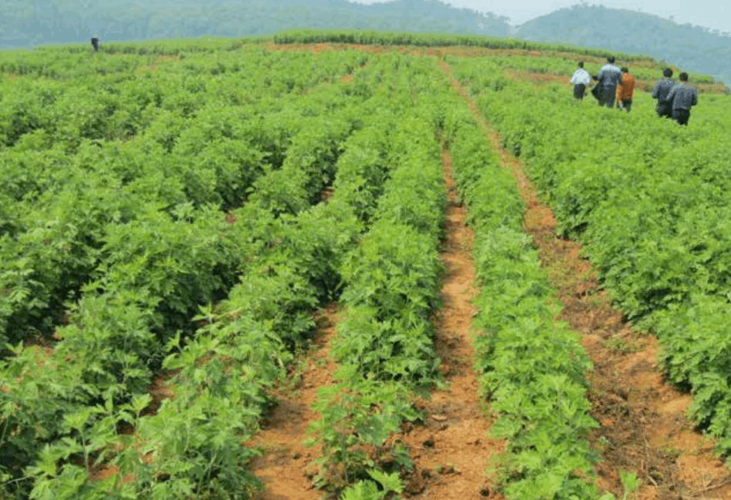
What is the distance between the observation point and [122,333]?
6668 mm

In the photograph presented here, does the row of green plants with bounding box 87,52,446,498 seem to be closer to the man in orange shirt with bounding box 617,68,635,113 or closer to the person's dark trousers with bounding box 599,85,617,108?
the man in orange shirt with bounding box 617,68,635,113

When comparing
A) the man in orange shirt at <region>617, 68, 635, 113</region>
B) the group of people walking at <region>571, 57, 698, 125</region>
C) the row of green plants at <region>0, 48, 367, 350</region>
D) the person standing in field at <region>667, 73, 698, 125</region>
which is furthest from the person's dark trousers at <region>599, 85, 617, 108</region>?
the row of green plants at <region>0, 48, 367, 350</region>

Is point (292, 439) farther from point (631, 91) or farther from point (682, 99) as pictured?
point (631, 91)

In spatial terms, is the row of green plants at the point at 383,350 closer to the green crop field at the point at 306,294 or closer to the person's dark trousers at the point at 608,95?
the green crop field at the point at 306,294

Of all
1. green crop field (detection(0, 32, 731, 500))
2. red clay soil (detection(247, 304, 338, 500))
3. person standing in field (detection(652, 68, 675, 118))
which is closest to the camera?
green crop field (detection(0, 32, 731, 500))

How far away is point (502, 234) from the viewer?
9539 mm

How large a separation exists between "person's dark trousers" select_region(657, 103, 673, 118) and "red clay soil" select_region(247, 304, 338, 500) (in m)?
17.1

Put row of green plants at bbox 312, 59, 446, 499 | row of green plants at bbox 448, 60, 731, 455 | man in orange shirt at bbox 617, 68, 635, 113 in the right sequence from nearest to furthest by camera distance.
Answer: row of green plants at bbox 312, 59, 446, 499 < row of green plants at bbox 448, 60, 731, 455 < man in orange shirt at bbox 617, 68, 635, 113

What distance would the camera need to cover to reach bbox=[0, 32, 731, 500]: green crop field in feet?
16.7

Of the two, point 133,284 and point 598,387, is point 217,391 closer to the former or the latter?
point 133,284

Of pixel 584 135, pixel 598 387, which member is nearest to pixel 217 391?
pixel 598 387

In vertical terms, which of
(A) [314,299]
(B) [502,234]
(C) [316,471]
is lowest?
(C) [316,471]

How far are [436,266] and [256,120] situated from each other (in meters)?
8.82

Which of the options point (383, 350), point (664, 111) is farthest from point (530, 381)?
point (664, 111)
